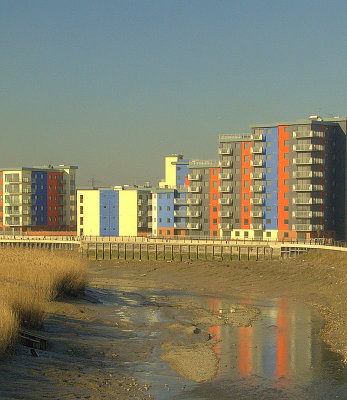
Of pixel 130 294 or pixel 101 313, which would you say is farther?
pixel 130 294

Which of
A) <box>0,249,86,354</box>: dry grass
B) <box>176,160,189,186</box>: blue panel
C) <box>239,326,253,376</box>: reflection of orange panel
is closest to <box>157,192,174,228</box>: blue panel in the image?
<box>176,160,189,186</box>: blue panel

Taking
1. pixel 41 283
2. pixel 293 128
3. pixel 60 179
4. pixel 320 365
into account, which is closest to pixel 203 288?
pixel 41 283

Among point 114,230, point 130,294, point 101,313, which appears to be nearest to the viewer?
point 101,313

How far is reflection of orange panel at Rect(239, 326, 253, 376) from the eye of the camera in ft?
100

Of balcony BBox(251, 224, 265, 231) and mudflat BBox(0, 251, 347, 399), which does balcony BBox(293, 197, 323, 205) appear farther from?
mudflat BBox(0, 251, 347, 399)

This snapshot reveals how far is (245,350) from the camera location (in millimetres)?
35344

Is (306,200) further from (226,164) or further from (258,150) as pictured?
(226,164)

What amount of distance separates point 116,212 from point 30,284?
9483cm

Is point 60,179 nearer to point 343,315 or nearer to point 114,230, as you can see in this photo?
point 114,230

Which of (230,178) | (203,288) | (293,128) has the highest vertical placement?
(293,128)

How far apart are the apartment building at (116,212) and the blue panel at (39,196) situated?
10.9 meters

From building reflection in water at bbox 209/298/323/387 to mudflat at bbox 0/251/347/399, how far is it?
83cm

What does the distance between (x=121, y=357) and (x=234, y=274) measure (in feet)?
165

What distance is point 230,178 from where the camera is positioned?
4589 inches
